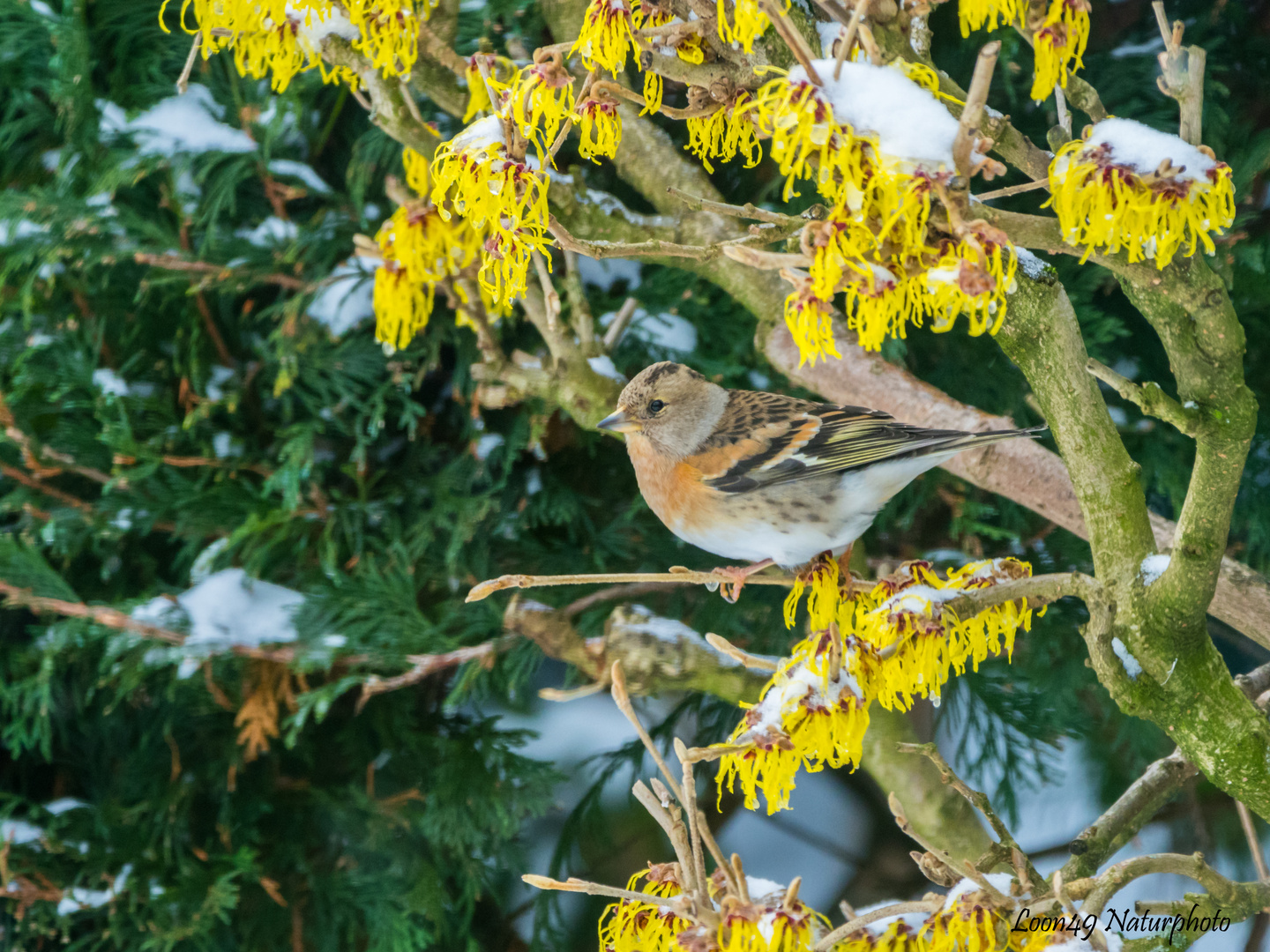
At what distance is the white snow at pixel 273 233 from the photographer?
1.25 m

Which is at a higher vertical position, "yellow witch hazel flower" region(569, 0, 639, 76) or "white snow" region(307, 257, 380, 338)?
"yellow witch hazel flower" region(569, 0, 639, 76)

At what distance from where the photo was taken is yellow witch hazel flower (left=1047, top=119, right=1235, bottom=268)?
1.41 feet

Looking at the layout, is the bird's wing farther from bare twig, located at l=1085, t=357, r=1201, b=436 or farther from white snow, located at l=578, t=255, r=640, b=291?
white snow, located at l=578, t=255, r=640, b=291

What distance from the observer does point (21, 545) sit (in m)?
1.24

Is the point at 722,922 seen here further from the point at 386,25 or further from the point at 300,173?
the point at 300,173

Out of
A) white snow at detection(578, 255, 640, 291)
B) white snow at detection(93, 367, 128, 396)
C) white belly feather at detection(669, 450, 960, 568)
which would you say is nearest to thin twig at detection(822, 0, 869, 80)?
white belly feather at detection(669, 450, 960, 568)

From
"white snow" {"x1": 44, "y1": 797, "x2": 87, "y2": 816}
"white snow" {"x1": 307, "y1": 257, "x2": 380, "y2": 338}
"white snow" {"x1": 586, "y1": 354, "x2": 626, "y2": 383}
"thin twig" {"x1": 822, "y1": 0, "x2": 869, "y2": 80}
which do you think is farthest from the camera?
"white snow" {"x1": 44, "y1": 797, "x2": 87, "y2": 816}

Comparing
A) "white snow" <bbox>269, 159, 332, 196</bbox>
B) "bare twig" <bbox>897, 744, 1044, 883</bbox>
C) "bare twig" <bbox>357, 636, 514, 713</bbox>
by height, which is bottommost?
"bare twig" <bbox>357, 636, 514, 713</bbox>

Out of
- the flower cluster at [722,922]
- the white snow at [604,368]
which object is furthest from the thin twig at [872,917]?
the white snow at [604,368]

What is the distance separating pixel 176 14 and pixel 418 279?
2.38 ft

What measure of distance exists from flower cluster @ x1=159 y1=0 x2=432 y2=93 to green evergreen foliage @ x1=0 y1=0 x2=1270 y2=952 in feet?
1.14

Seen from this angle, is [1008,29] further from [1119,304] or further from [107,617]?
[107,617]

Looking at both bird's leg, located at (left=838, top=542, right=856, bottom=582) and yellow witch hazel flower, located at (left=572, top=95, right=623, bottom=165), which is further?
bird's leg, located at (left=838, top=542, right=856, bottom=582)

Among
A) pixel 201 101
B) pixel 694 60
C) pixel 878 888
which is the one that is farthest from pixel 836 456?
pixel 878 888
